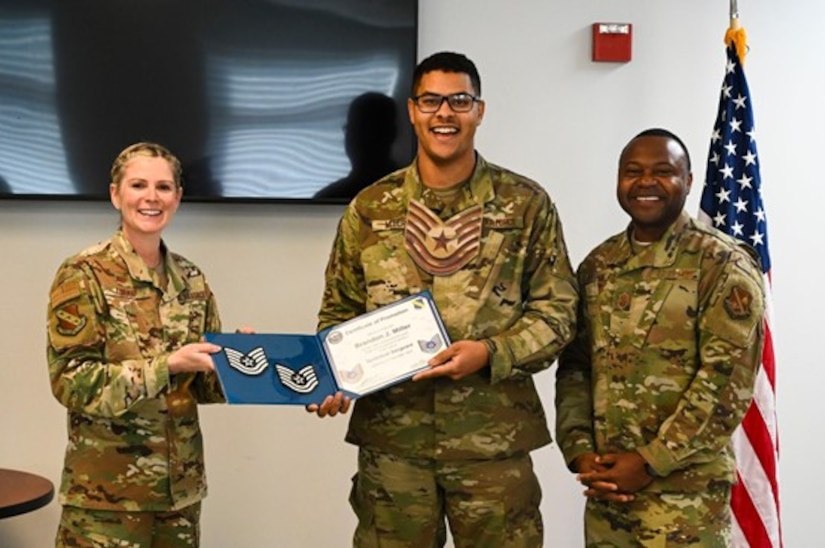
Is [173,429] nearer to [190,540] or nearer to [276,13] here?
[190,540]

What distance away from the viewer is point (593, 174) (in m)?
3.35

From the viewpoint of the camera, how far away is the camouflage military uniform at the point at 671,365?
205 cm

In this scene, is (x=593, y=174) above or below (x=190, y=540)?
above

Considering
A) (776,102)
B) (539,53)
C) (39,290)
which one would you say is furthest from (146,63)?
(776,102)

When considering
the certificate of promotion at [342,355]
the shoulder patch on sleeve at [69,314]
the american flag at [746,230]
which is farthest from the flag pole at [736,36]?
the shoulder patch on sleeve at [69,314]

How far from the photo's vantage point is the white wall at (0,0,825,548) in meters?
3.21

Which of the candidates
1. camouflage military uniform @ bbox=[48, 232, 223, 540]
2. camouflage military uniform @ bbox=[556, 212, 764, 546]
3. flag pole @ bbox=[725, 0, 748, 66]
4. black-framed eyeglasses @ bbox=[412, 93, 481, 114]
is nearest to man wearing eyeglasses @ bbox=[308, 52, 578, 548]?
black-framed eyeglasses @ bbox=[412, 93, 481, 114]

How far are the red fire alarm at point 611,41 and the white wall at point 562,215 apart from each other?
0.04 metres

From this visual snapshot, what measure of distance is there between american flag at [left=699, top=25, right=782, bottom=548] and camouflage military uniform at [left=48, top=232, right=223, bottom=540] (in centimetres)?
158

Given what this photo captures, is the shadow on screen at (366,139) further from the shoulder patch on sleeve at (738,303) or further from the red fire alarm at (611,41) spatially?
the shoulder patch on sleeve at (738,303)

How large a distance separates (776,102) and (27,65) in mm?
2530

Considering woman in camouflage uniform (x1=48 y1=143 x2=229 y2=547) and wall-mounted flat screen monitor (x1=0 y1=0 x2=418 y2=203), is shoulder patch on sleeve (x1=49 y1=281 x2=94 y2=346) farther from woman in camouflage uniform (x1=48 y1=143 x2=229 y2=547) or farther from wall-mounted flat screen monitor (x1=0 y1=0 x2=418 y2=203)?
wall-mounted flat screen monitor (x1=0 y1=0 x2=418 y2=203)

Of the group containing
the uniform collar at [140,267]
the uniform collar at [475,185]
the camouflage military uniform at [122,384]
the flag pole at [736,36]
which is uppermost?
the flag pole at [736,36]

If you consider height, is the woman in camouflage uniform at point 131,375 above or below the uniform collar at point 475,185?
below
